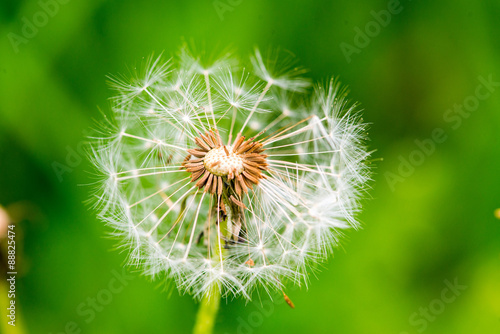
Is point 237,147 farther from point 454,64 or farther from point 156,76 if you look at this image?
point 454,64

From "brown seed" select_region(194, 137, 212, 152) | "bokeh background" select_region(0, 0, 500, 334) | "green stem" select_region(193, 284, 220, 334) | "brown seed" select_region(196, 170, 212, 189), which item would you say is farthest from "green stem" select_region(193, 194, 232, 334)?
"bokeh background" select_region(0, 0, 500, 334)

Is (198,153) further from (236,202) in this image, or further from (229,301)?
(229,301)

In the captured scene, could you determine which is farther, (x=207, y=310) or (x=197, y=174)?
(x=207, y=310)

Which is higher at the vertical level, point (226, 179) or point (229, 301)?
point (226, 179)

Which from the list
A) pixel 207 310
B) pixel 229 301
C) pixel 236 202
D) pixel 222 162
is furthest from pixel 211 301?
pixel 229 301

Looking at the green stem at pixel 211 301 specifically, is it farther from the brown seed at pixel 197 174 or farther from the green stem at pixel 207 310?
the brown seed at pixel 197 174

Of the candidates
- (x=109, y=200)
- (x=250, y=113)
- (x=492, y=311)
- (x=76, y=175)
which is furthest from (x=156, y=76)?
(x=492, y=311)

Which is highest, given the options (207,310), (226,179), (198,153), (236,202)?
(198,153)

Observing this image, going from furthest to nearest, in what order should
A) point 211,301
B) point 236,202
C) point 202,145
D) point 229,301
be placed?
point 229,301
point 211,301
point 202,145
point 236,202
